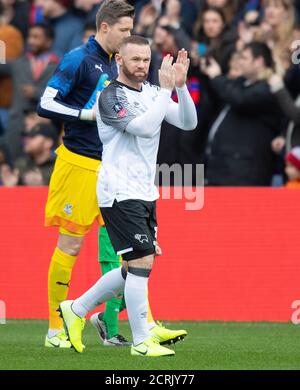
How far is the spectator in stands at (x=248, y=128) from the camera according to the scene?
1238cm

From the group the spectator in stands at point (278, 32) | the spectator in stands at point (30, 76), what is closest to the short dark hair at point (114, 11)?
the spectator in stands at point (278, 32)

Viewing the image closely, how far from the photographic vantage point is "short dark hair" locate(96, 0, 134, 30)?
8945 millimetres

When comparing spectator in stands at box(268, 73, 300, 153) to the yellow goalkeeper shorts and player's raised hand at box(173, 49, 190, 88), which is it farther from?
player's raised hand at box(173, 49, 190, 88)

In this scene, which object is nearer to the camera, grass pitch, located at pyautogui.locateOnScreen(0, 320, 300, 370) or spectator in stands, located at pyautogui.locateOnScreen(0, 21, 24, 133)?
grass pitch, located at pyautogui.locateOnScreen(0, 320, 300, 370)

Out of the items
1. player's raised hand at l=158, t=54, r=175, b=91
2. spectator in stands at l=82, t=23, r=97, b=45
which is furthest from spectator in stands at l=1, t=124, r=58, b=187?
player's raised hand at l=158, t=54, r=175, b=91

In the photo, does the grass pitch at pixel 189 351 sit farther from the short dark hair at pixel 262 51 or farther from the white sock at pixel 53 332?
the short dark hair at pixel 262 51

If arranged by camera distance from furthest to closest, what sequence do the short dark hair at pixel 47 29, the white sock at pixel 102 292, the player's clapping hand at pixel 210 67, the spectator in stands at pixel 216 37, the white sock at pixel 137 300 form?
the short dark hair at pixel 47 29 < the spectator in stands at pixel 216 37 < the player's clapping hand at pixel 210 67 < the white sock at pixel 102 292 < the white sock at pixel 137 300

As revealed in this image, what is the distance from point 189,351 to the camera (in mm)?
8617

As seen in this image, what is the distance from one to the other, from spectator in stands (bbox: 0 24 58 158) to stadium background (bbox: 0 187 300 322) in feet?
9.18

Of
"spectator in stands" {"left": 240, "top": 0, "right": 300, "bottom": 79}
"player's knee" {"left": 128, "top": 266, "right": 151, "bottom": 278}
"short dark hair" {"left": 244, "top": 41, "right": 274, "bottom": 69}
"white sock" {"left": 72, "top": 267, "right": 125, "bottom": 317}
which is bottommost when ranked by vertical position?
"white sock" {"left": 72, "top": 267, "right": 125, "bottom": 317}

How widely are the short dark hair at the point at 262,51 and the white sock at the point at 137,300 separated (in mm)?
4860
